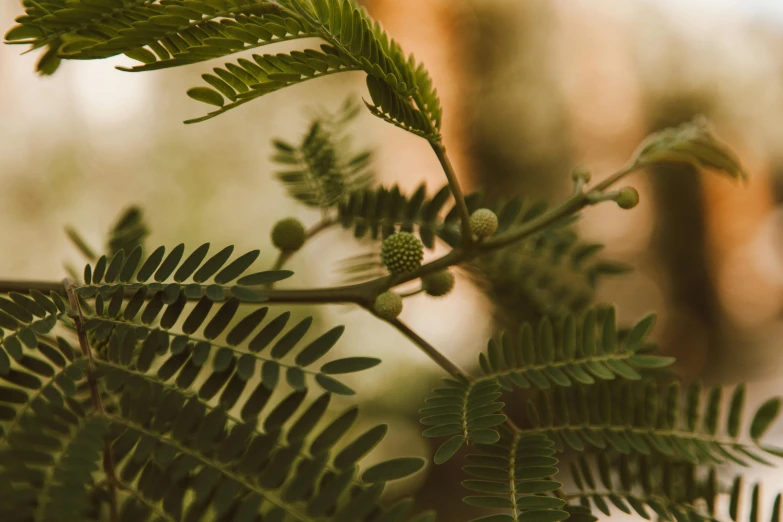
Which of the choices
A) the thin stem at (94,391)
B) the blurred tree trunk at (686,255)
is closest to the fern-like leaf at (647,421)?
the thin stem at (94,391)

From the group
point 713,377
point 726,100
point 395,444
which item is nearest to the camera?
point 395,444

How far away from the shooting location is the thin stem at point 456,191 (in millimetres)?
364

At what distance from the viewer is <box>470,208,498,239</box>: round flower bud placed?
39 centimetres

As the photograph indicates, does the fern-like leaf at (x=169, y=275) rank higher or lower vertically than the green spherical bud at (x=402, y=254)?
lower

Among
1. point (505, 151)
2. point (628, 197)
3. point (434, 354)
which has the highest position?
point (505, 151)

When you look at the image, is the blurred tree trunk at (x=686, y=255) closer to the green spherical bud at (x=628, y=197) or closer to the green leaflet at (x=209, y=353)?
the green spherical bud at (x=628, y=197)

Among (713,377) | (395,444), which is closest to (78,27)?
(395,444)

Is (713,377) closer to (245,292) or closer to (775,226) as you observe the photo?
(775,226)

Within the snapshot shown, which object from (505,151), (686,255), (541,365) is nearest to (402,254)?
(541,365)

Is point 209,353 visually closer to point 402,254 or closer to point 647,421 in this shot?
point 402,254

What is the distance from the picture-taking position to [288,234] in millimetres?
460

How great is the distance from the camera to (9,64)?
2256 millimetres

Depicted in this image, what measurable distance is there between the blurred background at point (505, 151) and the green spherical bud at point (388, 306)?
1.74 m

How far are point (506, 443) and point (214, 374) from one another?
0.18 m
